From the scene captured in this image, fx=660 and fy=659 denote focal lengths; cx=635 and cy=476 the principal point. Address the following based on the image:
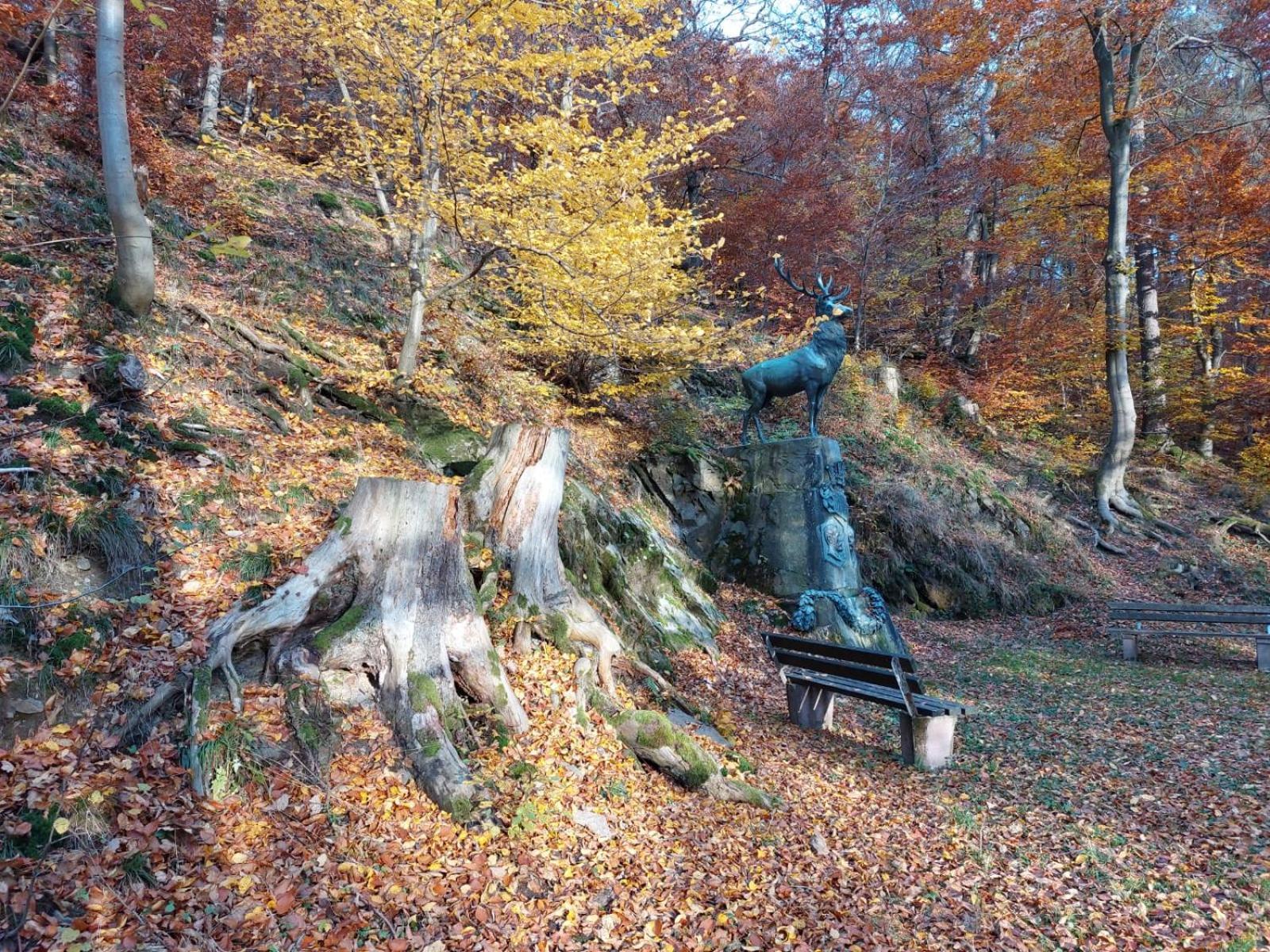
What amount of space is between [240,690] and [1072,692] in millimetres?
8967

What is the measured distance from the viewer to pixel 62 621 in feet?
12.0

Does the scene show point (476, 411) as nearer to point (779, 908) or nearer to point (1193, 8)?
point (779, 908)

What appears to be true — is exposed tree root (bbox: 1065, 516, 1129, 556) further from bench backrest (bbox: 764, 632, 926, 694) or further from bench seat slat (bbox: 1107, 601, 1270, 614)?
bench backrest (bbox: 764, 632, 926, 694)

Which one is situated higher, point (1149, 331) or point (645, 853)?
A: point (1149, 331)

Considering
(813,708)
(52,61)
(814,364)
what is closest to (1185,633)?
(814,364)

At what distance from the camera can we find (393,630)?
4227 millimetres

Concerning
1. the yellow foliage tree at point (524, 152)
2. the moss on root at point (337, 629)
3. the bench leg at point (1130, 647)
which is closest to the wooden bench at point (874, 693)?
the yellow foliage tree at point (524, 152)

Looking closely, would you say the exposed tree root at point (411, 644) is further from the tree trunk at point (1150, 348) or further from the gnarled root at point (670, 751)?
the tree trunk at point (1150, 348)

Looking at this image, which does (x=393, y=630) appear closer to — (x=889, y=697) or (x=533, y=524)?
(x=533, y=524)

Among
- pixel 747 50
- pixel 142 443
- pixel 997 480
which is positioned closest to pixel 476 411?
pixel 142 443

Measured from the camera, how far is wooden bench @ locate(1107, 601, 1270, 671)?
9.87m

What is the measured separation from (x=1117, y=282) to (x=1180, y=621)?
9082mm

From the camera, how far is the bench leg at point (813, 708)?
6586 mm

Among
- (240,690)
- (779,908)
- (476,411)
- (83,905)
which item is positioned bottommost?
(779,908)
